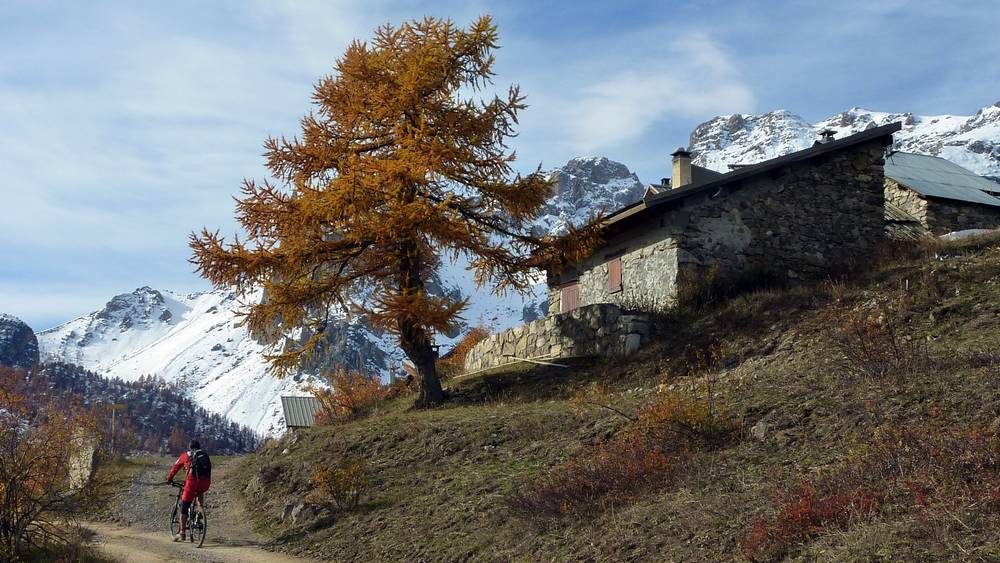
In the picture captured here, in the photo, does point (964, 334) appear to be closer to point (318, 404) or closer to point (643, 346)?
point (643, 346)

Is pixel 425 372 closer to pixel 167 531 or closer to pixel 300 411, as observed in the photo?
pixel 167 531

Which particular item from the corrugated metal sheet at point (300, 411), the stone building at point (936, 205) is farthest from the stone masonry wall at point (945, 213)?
the corrugated metal sheet at point (300, 411)

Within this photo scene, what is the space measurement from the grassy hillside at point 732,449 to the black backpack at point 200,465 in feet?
4.66

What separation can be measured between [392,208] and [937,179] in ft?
67.4

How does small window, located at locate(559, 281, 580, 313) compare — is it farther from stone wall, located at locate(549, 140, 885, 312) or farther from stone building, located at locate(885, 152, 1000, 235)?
stone building, located at locate(885, 152, 1000, 235)

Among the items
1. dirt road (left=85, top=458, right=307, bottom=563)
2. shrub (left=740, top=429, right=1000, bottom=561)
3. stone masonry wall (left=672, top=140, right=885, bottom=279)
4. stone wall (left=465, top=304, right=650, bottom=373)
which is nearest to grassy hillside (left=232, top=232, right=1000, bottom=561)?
shrub (left=740, top=429, right=1000, bottom=561)

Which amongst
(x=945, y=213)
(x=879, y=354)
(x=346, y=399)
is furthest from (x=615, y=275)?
(x=879, y=354)

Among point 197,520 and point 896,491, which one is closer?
point 896,491

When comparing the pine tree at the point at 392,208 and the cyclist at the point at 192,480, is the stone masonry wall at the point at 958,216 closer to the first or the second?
the pine tree at the point at 392,208

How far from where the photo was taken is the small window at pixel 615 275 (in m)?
23.4

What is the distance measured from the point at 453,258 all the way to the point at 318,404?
12.3 m

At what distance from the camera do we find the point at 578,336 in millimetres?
21016

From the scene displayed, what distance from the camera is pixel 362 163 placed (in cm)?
1897

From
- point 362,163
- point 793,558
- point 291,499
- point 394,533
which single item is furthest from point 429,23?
point 793,558
